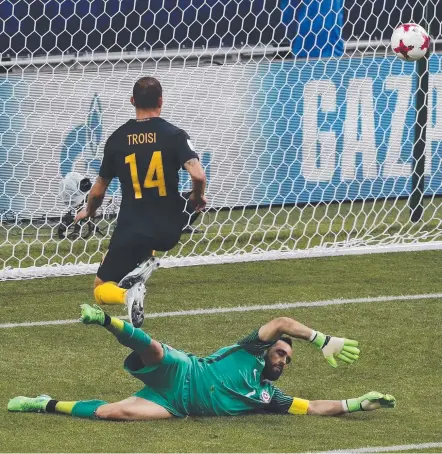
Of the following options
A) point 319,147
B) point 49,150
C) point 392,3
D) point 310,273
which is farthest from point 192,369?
point 392,3

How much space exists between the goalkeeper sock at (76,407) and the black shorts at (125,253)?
869mm

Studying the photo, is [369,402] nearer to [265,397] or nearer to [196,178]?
[265,397]

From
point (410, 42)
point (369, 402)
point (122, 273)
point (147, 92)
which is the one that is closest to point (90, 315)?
point (122, 273)

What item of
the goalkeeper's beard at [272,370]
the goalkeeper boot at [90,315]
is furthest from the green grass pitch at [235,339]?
the goalkeeper boot at [90,315]

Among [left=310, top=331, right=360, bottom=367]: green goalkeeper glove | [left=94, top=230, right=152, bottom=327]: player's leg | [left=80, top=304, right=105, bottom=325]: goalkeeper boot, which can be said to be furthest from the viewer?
[left=94, top=230, right=152, bottom=327]: player's leg

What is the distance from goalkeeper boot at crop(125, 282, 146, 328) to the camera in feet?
27.6

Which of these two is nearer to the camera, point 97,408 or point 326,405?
point 97,408

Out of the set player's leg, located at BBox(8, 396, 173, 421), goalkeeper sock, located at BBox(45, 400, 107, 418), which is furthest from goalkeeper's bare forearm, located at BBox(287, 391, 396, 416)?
goalkeeper sock, located at BBox(45, 400, 107, 418)

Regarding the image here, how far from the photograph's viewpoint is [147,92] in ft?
27.4

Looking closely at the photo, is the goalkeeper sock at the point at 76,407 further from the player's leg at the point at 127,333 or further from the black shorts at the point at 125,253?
the black shorts at the point at 125,253

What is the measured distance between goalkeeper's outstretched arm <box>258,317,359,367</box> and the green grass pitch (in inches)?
16.3

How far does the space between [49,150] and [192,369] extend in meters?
5.22

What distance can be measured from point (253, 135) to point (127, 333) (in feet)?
19.6

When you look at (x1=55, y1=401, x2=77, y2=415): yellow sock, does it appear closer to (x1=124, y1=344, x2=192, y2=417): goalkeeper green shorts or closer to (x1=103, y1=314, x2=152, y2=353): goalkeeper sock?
(x1=124, y1=344, x2=192, y2=417): goalkeeper green shorts
